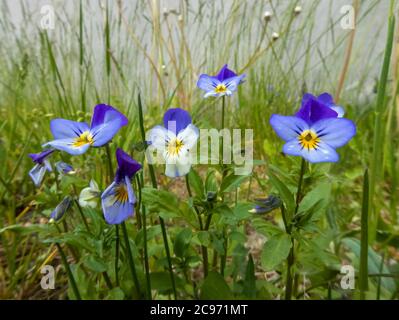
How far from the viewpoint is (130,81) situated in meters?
1.65

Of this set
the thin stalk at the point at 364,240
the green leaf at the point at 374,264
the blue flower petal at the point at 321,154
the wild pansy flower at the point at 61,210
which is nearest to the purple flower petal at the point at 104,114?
the wild pansy flower at the point at 61,210

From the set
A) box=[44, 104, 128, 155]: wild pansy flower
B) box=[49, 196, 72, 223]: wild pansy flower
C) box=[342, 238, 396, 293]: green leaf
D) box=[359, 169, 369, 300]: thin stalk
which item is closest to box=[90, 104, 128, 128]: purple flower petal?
box=[44, 104, 128, 155]: wild pansy flower

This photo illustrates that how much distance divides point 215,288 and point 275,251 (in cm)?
14

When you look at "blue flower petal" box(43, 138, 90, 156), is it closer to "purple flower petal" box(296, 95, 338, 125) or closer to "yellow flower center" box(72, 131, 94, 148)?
"yellow flower center" box(72, 131, 94, 148)

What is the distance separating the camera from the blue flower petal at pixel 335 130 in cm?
49

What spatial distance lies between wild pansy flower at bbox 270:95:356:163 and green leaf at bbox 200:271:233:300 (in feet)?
0.86

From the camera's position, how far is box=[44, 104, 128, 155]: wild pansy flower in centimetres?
46

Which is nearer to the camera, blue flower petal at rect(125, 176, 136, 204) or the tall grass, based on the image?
blue flower petal at rect(125, 176, 136, 204)

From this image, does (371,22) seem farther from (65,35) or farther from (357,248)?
(65,35)

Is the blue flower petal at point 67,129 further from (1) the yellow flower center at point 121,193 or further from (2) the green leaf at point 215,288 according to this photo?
(2) the green leaf at point 215,288

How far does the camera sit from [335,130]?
1.65 feet

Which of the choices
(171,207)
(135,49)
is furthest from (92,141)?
(135,49)

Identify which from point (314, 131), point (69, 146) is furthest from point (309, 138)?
point (69, 146)
